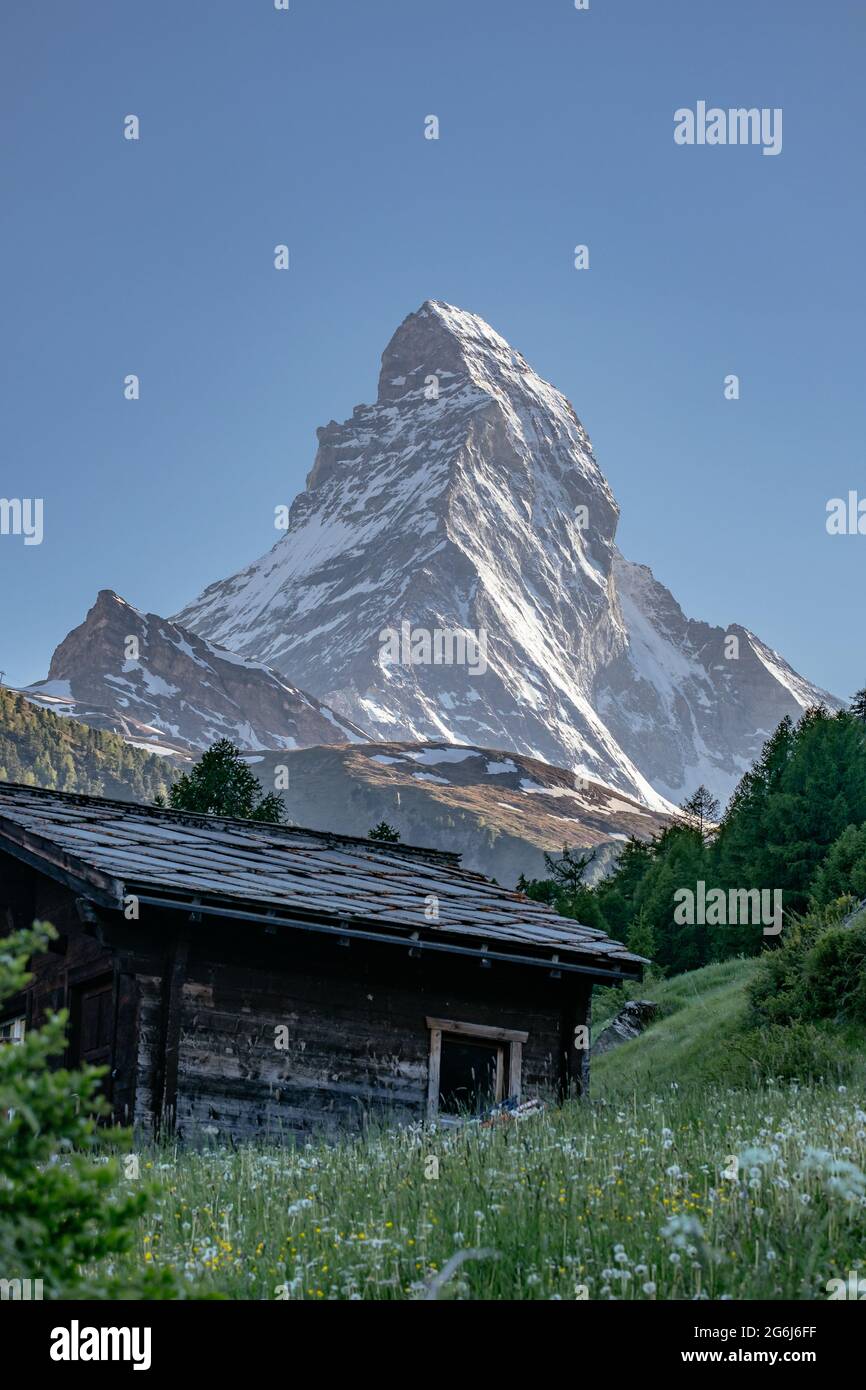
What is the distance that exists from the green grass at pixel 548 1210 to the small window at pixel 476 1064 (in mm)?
4793

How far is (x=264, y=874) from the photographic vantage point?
19.0m

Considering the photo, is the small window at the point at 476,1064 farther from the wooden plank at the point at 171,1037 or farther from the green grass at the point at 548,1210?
the green grass at the point at 548,1210

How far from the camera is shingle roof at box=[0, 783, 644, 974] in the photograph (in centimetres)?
1689

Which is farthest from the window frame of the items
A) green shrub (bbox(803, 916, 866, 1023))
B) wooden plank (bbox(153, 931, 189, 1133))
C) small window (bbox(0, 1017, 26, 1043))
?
green shrub (bbox(803, 916, 866, 1023))

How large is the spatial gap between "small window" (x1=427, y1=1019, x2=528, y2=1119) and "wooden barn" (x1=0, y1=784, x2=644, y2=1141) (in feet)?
0.09

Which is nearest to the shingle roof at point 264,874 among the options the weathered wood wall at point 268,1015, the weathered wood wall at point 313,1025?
the weathered wood wall at point 268,1015

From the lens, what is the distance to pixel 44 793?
74.1 feet

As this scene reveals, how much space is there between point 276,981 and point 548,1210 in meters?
8.30

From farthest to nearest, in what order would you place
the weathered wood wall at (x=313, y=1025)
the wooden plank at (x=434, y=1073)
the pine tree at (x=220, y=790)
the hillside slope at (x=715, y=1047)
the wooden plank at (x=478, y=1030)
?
the pine tree at (x=220, y=790)
the hillside slope at (x=715, y=1047)
the wooden plank at (x=478, y=1030)
the wooden plank at (x=434, y=1073)
the weathered wood wall at (x=313, y=1025)

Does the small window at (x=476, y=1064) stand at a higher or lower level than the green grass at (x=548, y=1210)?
higher

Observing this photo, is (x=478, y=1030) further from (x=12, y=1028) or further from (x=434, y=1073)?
(x=12, y=1028)

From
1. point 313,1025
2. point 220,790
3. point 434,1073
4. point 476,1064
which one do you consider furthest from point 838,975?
point 220,790

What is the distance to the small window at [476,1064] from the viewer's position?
752 inches
